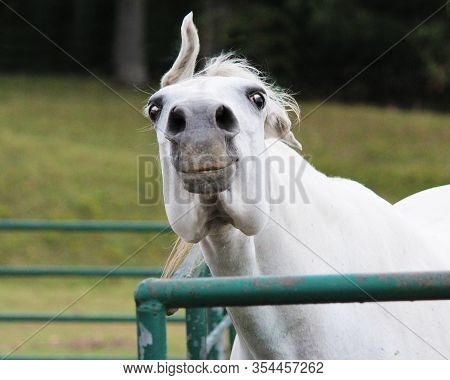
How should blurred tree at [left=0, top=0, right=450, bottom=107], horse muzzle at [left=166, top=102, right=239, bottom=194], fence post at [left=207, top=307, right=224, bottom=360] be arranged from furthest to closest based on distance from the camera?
blurred tree at [left=0, top=0, right=450, bottom=107]
fence post at [left=207, top=307, right=224, bottom=360]
horse muzzle at [left=166, top=102, right=239, bottom=194]

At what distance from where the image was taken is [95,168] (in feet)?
54.9

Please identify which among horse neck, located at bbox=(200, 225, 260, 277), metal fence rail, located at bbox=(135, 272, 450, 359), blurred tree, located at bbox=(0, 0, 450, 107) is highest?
blurred tree, located at bbox=(0, 0, 450, 107)

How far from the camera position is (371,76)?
19.7 metres

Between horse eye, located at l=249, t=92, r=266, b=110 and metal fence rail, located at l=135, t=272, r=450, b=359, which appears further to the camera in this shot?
horse eye, located at l=249, t=92, r=266, b=110

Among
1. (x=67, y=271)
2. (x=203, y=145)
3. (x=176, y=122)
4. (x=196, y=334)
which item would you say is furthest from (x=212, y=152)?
(x=67, y=271)

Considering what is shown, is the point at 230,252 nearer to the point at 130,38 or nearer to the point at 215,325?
the point at 215,325

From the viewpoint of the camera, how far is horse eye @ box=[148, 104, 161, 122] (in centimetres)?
271

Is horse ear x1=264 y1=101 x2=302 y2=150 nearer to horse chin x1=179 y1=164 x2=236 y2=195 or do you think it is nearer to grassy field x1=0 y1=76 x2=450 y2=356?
horse chin x1=179 y1=164 x2=236 y2=195

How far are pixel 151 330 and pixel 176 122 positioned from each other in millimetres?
872

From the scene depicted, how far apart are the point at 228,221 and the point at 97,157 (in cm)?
1495

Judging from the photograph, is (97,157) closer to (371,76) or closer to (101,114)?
(101,114)

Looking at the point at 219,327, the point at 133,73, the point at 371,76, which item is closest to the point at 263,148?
the point at 219,327

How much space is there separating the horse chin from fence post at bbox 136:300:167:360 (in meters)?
0.78

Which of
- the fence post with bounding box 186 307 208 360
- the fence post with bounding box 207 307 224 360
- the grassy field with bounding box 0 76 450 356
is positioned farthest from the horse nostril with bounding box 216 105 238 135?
the grassy field with bounding box 0 76 450 356
